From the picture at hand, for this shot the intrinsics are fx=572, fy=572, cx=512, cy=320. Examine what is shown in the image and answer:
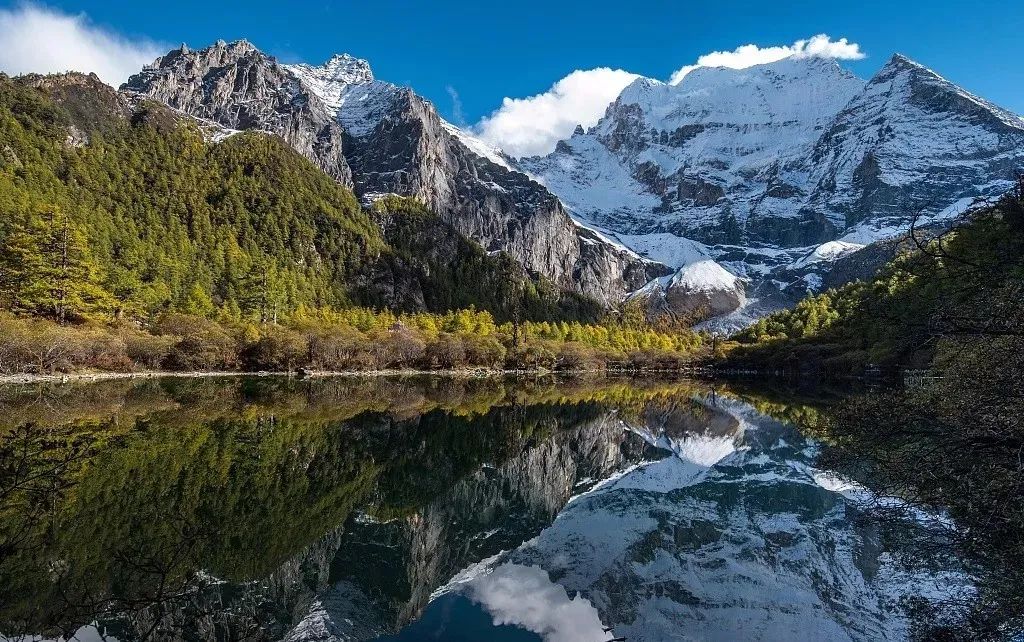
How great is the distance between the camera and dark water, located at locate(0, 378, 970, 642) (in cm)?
1120

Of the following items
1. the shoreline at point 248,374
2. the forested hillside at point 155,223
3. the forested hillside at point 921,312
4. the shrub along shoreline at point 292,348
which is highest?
the forested hillside at point 155,223

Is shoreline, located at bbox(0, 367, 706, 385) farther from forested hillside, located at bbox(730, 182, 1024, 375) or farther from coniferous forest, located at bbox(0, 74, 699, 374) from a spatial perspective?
forested hillside, located at bbox(730, 182, 1024, 375)

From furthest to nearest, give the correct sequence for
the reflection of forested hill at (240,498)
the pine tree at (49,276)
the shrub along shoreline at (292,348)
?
1. the pine tree at (49,276)
2. the shrub along shoreline at (292,348)
3. the reflection of forested hill at (240,498)

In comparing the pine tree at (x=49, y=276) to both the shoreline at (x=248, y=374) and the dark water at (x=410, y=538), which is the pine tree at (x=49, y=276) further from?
the dark water at (x=410, y=538)

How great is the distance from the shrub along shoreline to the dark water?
55.9ft

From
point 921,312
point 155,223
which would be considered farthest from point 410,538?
point 155,223

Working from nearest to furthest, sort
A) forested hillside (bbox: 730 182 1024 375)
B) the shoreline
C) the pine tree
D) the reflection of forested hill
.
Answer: forested hillside (bbox: 730 182 1024 375), the reflection of forested hill, the shoreline, the pine tree

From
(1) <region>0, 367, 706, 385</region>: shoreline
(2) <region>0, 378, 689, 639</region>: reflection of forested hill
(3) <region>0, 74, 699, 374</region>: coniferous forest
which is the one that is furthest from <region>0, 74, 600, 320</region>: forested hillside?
(2) <region>0, 378, 689, 639</region>: reflection of forested hill

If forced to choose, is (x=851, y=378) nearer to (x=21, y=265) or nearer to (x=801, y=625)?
(x=801, y=625)

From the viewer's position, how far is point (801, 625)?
38.8 feet

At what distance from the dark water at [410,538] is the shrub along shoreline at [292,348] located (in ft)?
55.9

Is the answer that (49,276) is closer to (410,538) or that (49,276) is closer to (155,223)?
(410,538)

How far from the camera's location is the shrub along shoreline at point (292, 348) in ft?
154

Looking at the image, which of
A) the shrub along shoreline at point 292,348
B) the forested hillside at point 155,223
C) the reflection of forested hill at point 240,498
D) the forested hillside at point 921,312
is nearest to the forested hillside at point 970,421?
the forested hillside at point 921,312
